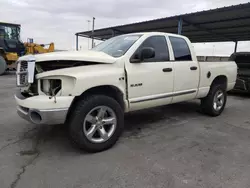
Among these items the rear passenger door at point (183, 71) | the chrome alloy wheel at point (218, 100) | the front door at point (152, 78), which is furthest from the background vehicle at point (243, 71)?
the front door at point (152, 78)

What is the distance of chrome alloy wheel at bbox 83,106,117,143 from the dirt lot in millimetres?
267

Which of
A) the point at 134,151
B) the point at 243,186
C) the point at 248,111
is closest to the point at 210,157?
the point at 243,186

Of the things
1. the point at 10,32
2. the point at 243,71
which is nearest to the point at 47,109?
the point at 243,71

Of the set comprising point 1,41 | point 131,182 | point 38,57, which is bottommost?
point 131,182

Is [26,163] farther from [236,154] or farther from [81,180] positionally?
[236,154]

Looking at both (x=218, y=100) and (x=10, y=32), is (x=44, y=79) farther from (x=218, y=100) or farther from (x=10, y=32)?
(x=10, y=32)

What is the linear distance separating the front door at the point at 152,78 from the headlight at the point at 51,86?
113 centimetres

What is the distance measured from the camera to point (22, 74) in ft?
10.7

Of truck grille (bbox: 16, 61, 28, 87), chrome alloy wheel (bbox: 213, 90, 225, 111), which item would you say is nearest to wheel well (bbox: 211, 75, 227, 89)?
chrome alloy wheel (bbox: 213, 90, 225, 111)

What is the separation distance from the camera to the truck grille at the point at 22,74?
319 cm

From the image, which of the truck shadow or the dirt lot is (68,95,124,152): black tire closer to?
the dirt lot

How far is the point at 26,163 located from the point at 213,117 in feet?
14.6

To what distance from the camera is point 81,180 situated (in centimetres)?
256

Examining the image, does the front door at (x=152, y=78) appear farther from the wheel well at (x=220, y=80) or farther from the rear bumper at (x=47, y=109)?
the wheel well at (x=220, y=80)
